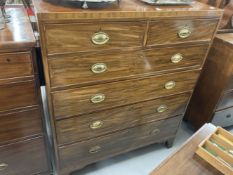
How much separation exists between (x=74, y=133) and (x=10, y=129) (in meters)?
0.31

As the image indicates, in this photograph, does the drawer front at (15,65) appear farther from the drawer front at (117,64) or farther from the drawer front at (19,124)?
the drawer front at (19,124)

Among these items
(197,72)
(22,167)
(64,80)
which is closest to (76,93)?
(64,80)

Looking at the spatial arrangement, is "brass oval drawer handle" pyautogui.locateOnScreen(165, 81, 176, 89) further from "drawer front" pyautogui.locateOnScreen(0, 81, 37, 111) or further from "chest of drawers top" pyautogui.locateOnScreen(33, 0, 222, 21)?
"drawer front" pyautogui.locateOnScreen(0, 81, 37, 111)

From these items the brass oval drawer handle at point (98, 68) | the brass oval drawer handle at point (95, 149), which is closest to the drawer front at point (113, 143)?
the brass oval drawer handle at point (95, 149)

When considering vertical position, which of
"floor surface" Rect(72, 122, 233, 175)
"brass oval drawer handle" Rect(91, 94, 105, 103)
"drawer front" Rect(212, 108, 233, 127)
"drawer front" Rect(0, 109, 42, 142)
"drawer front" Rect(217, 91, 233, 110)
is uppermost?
"brass oval drawer handle" Rect(91, 94, 105, 103)

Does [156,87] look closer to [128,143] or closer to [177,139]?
[128,143]

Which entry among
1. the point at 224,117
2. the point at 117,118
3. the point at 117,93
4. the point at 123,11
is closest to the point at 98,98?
the point at 117,93

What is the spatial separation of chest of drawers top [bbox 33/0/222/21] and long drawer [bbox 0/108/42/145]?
45 centimetres

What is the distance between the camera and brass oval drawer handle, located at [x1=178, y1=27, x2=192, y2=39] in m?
1.02

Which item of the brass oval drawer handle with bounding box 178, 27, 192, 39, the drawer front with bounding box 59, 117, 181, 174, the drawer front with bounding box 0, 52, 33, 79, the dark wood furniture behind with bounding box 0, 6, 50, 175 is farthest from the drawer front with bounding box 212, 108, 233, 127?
the drawer front with bounding box 0, 52, 33, 79

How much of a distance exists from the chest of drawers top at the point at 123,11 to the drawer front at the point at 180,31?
0.04 metres

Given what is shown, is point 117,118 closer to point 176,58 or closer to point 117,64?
point 117,64

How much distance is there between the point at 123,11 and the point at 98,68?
263 mm

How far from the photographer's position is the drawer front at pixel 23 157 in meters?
1.03
